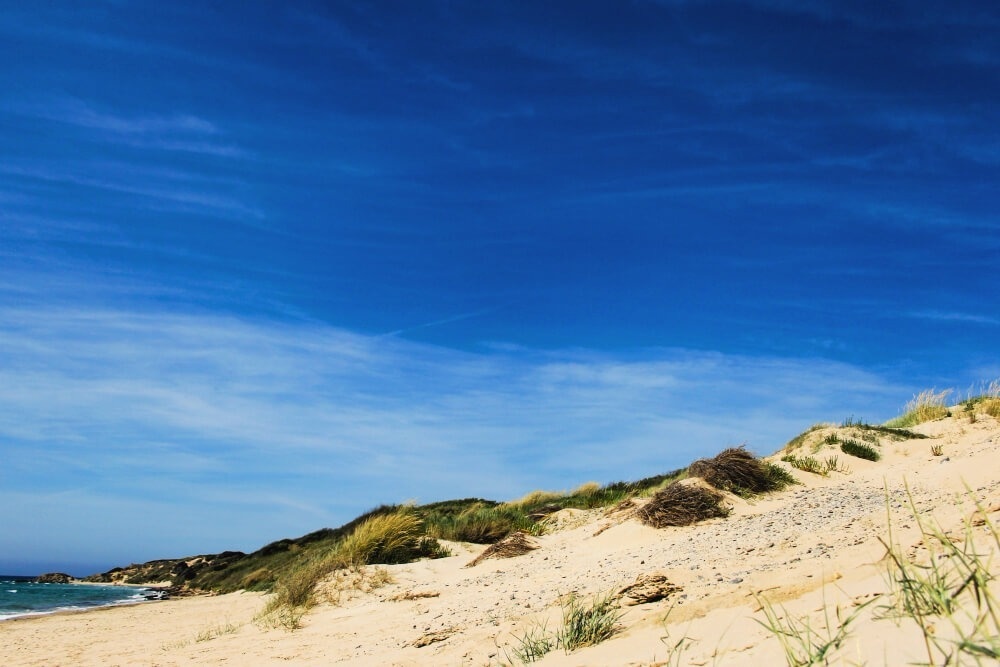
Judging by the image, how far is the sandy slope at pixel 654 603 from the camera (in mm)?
4277

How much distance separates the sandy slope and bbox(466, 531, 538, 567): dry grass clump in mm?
302

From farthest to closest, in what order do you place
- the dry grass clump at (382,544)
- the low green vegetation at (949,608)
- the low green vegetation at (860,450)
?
1. the low green vegetation at (860,450)
2. the dry grass clump at (382,544)
3. the low green vegetation at (949,608)

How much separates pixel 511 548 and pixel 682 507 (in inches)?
134

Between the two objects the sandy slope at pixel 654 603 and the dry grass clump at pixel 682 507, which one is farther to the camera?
the dry grass clump at pixel 682 507

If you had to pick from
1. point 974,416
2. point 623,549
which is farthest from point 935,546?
point 974,416

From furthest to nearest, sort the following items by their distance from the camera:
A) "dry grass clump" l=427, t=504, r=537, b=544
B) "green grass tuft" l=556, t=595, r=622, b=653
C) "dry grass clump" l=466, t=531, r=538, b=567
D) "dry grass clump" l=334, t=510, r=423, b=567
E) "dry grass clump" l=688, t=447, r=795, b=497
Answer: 1. "dry grass clump" l=427, t=504, r=537, b=544
2. "dry grass clump" l=334, t=510, r=423, b=567
3. "dry grass clump" l=466, t=531, r=538, b=567
4. "dry grass clump" l=688, t=447, r=795, b=497
5. "green grass tuft" l=556, t=595, r=622, b=653

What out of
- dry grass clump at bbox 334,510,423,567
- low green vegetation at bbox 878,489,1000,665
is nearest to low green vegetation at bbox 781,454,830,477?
dry grass clump at bbox 334,510,423,567

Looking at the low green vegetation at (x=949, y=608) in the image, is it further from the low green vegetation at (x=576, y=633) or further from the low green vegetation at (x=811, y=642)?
the low green vegetation at (x=576, y=633)

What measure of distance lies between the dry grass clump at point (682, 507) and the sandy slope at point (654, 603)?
8.2 inches

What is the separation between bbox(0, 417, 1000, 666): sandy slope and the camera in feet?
14.0

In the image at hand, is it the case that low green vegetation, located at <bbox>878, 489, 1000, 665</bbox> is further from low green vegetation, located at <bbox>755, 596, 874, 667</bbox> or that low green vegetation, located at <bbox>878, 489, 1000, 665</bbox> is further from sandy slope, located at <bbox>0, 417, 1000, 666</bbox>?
low green vegetation, located at <bbox>755, 596, 874, 667</bbox>

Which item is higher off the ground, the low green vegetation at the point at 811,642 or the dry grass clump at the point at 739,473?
the dry grass clump at the point at 739,473

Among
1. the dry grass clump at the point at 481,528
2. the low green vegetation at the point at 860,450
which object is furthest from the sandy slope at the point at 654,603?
the dry grass clump at the point at 481,528

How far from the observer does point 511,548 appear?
12.4m
